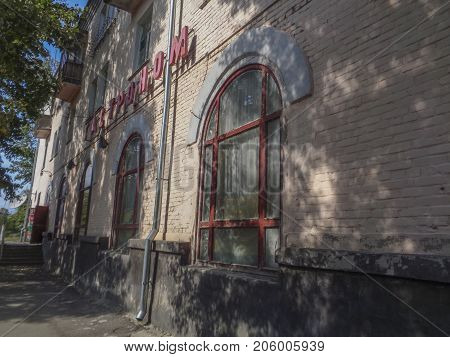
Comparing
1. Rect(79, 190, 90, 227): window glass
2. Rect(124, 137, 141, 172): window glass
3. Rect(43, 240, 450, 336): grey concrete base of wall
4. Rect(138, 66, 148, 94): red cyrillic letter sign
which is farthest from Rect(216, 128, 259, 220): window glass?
Rect(79, 190, 90, 227): window glass

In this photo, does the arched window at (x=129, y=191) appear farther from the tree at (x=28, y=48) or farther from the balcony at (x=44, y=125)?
the balcony at (x=44, y=125)

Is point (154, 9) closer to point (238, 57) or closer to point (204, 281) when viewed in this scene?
point (238, 57)

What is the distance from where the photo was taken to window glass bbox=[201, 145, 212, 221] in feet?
17.5

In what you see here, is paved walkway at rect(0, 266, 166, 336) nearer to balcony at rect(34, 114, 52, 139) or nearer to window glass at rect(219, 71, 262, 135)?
window glass at rect(219, 71, 262, 135)

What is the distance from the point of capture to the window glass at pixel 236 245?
14.4ft

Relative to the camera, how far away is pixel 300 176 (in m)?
3.77

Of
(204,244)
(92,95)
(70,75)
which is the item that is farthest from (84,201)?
(204,244)

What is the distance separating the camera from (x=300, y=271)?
3.34 m

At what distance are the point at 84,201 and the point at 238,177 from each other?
294 inches

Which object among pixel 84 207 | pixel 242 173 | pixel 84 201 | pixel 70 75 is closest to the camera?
pixel 242 173

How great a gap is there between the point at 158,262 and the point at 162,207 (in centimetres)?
99

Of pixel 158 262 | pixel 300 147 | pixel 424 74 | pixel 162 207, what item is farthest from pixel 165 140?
pixel 424 74

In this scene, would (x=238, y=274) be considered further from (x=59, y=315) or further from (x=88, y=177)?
(x=88, y=177)

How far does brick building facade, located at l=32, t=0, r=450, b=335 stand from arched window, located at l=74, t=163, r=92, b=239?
292cm
